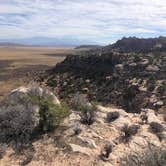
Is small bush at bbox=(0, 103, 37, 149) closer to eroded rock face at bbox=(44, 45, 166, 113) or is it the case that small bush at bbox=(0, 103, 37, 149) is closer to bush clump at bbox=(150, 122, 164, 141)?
bush clump at bbox=(150, 122, 164, 141)

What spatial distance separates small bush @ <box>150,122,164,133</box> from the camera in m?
16.0

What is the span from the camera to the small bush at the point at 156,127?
16.0 metres

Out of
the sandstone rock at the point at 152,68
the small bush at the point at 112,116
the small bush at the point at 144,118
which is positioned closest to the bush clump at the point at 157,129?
the small bush at the point at 144,118

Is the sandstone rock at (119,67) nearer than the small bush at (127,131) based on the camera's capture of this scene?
No

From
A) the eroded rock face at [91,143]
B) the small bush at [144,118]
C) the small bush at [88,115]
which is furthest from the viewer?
the small bush at [144,118]

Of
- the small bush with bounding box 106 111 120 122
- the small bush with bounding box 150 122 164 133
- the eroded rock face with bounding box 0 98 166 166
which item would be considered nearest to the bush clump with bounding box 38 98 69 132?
the eroded rock face with bounding box 0 98 166 166

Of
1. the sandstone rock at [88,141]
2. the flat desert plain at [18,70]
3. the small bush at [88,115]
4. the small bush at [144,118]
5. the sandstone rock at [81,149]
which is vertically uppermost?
the small bush at [88,115]

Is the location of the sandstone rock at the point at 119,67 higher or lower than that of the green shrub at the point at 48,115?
lower

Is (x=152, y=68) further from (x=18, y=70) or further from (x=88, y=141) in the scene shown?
(x=18, y=70)

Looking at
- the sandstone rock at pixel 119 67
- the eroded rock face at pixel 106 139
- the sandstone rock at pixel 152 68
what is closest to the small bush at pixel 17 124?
the eroded rock face at pixel 106 139

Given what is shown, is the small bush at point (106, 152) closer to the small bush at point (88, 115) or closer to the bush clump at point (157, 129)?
the small bush at point (88, 115)

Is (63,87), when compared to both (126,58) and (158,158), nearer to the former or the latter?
(126,58)

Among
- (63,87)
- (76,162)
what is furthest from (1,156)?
(63,87)

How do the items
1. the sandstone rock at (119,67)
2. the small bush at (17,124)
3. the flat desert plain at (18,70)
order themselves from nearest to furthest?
1. the small bush at (17,124)
2. the sandstone rock at (119,67)
3. the flat desert plain at (18,70)
